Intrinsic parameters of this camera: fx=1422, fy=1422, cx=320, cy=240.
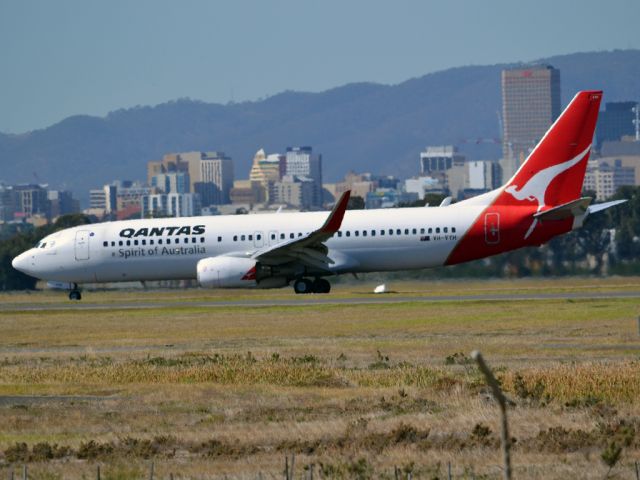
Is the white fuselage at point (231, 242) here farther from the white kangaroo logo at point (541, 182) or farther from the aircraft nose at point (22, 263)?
the white kangaroo logo at point (541, 182)

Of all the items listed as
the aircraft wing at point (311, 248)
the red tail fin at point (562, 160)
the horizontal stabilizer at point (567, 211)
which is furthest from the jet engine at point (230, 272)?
the horizontal stabilizer at point (567, 211)

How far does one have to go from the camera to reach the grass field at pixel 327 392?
20.7 meters

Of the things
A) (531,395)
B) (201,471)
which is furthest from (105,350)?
(201,471)

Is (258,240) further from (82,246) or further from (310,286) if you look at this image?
(82,246)

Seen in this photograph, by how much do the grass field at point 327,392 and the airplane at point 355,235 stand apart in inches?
326

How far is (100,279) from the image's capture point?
197 ft

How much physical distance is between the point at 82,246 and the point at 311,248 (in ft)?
34.4

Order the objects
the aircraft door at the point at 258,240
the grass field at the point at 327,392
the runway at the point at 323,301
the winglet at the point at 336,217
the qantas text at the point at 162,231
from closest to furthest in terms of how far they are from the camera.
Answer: the grass field at the point at 327,392
the runway at the point at 323,301
the winglet at the point at 336,217
the aircraft door at the point at 258,240
the qantas text at the point at 162,231

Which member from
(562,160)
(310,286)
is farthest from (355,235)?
(562,160)

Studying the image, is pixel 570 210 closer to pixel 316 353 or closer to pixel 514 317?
pixel 514 317

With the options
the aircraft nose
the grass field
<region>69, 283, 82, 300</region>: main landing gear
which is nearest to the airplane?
<region>69, 283, 82, 300</region>: main landing gear

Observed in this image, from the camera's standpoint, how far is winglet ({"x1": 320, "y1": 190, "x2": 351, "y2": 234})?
5322cm

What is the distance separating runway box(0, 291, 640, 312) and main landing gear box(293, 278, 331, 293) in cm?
48

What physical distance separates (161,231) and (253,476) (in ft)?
130
